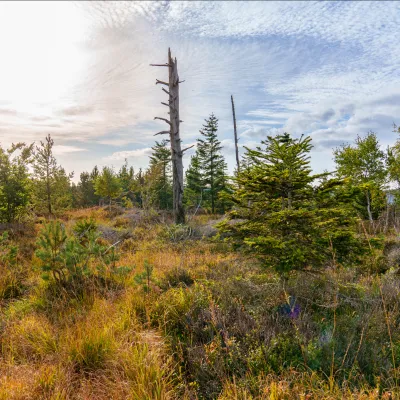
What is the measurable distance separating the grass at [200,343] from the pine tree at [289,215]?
66 cm

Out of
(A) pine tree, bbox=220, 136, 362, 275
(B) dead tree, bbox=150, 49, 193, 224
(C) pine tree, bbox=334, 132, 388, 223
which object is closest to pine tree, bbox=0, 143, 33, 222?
(B) dead tree, bbox=150, 49, 193, 224

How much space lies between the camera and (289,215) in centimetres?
358

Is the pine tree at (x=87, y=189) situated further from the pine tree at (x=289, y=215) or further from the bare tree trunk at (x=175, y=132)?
the pine tree at (x=289, y=215)

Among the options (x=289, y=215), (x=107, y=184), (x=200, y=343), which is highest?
(x=107, y=184)

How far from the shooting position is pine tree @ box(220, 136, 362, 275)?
11.9 feet

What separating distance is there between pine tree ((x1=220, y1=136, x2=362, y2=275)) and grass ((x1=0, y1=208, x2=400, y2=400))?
0.66m

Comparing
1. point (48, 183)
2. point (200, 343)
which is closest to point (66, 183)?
point (48, 183)

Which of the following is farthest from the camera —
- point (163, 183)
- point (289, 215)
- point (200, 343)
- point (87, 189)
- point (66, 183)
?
point (87, 189)

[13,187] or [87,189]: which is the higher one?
[87,189]

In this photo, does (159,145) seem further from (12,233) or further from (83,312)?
(83,312)

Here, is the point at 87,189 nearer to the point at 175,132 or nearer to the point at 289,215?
the point at 175,132

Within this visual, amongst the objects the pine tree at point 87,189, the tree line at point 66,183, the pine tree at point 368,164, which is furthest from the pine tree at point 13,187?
the pine tree at point 87,189

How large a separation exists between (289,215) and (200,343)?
1.99 meters

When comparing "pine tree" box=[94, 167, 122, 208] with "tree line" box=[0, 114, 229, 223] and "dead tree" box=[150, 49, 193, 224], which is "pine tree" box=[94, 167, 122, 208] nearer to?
"tree line" box=[0, 114, 229, 223]
